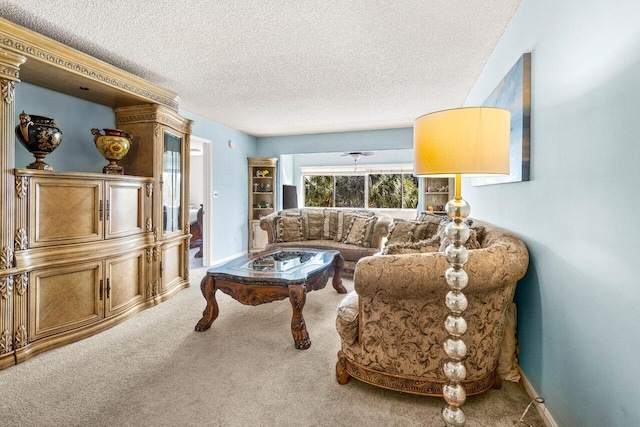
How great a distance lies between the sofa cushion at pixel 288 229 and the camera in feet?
16.4

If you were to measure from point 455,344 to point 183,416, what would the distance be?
1.41 meters

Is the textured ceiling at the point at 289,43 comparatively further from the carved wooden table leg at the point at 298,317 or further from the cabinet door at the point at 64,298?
the carved wooden table leg at the point at 298,317

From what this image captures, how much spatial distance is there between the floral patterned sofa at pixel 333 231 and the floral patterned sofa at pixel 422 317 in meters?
2.64

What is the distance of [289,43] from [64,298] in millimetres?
2697

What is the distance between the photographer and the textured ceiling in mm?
2154

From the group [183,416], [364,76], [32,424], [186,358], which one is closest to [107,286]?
[186,358]

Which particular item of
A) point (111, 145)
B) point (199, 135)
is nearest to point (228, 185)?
point (199, 135)

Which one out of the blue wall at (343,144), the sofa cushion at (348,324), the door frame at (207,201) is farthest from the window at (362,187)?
the sofa cushion at (348,324)

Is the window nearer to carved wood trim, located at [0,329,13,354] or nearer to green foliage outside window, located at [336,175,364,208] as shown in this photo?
green foliage outside window, located at [336,175,364,208]

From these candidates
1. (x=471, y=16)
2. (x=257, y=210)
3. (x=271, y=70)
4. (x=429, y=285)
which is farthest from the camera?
(x=257, y=210)

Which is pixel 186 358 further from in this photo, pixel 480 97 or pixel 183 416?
pixel 480 97

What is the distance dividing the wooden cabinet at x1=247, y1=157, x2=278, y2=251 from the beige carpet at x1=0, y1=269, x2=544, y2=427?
3.65m

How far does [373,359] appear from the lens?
183cm

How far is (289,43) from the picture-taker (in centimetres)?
263
